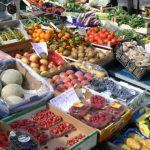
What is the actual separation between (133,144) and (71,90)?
742mm

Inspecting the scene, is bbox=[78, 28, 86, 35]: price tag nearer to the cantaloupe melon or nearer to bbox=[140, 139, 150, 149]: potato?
the cantaloupe melon

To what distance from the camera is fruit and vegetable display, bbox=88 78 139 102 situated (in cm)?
277

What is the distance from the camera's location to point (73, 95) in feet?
8.93

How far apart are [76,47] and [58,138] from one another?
1.91 meters

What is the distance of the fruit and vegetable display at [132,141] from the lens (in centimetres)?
243

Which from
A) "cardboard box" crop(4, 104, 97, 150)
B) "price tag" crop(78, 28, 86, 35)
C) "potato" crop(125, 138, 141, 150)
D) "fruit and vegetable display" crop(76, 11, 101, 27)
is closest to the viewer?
"cardboard box" crop(4, 104, 97, 150)

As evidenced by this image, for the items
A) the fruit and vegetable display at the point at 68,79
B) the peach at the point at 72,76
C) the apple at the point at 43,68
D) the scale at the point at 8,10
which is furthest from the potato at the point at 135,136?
the scale at the point at 8,10

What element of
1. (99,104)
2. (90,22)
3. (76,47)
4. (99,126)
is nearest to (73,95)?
(99,104)

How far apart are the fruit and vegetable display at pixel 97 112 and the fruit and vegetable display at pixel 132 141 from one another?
0.21 metres

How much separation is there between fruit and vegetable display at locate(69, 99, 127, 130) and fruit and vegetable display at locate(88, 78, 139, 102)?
0.56 ft

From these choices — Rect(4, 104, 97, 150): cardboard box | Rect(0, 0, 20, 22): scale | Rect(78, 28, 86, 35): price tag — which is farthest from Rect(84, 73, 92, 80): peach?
Rect(0, 0, 20, 22): scale

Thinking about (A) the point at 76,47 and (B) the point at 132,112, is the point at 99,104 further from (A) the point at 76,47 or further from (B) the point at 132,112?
(A) the point at 76,47

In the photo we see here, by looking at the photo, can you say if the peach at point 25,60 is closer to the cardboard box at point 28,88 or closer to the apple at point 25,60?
the apple at point 25,60

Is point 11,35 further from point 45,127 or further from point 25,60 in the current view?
point 45,127
